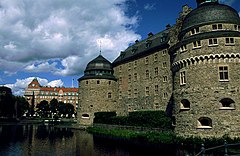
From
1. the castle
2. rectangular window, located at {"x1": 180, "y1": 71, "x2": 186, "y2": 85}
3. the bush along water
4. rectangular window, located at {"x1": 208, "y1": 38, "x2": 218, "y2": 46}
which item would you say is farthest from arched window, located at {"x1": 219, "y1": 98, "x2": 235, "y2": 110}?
rectangular window, located at {"x1": 208, "y1": 38, "x2": 218, "y2": 46}

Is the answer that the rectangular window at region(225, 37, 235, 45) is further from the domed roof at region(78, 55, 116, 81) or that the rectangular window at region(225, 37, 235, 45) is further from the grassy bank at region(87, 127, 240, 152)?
the domed roof at region(78, 55, 116, 81)

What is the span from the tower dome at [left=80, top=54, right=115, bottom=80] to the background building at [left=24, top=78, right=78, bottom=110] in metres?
72.1

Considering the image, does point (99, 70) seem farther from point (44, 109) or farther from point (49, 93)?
point (49, 93)

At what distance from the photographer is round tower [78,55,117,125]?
46094mm

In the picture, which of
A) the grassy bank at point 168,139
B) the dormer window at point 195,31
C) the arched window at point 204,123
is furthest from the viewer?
the dormer window at point 195,31

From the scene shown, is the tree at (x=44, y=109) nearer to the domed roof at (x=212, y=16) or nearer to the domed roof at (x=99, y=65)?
the domed roof at (x=99, y=65)

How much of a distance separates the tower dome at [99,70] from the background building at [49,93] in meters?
72.1

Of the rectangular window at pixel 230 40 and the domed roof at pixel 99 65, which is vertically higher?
the domed roof at pixel 99 65

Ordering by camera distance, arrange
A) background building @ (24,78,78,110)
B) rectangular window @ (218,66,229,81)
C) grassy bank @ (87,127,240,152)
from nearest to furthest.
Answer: grassy bank @ (87,127,240,152) < rectangular window @ (218,66,229,81) < background building @ (24,78,78,110)

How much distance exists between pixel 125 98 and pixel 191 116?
23.9 m

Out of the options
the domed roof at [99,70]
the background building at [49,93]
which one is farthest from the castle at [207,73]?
the background building at [49,93]

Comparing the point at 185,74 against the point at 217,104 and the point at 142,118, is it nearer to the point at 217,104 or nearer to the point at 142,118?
the point at 217,104

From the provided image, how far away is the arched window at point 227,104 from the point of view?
20766 mm

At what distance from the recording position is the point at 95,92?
1834 inches
